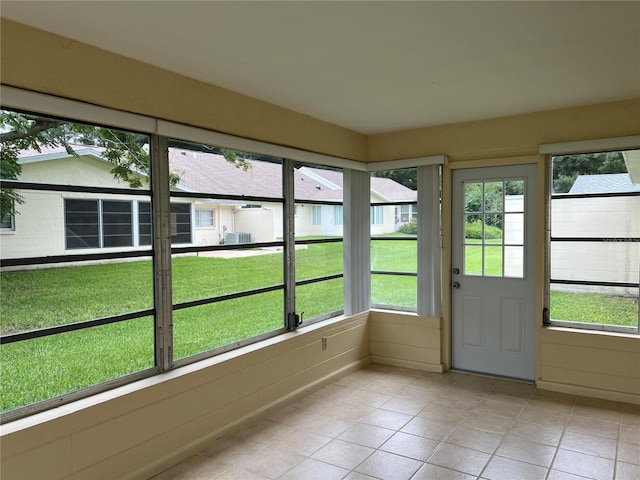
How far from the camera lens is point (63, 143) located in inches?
92.9

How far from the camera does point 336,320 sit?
438cm

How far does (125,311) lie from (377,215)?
286 centimetres

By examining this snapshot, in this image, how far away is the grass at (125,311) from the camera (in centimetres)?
222

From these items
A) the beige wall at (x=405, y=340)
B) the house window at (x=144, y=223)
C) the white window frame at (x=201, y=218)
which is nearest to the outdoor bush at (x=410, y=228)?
the beige wall at (x=405, y=340)

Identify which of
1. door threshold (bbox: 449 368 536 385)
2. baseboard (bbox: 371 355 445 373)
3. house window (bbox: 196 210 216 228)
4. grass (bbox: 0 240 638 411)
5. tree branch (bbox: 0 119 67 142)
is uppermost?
tree branch (bbox: 0 119 67 142)

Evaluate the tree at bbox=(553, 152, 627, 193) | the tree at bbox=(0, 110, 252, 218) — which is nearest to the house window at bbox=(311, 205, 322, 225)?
the tree at bbox=(0, 110, 252, 218)

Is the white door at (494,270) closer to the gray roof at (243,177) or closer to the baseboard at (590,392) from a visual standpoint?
the baseboard at (590,392)

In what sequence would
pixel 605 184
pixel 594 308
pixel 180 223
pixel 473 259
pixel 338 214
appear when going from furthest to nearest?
pixel 338 214, pixel 473 259, pixel 594 308, pixel 605 184, pixel 180 223

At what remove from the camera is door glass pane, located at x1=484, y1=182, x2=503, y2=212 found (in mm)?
4215

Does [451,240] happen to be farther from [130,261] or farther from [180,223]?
[130,261]

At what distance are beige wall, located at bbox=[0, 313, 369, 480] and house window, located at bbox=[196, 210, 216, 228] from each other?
37.0 inches

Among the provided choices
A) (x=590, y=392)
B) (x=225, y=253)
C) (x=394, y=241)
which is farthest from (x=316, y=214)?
(x=590, y=392)

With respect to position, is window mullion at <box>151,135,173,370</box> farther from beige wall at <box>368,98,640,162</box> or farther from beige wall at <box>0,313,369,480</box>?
beige wall at <box>368,98,640,162</box>

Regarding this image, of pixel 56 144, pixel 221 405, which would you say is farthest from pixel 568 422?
pixel 56 144
